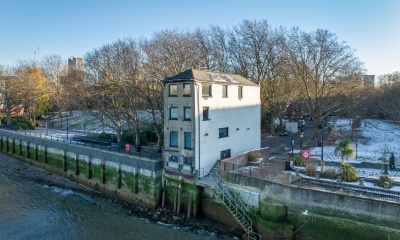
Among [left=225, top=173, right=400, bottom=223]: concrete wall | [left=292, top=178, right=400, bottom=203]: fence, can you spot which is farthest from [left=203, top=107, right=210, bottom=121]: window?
[left=292, top=178, right=400, bottom=203]: fence

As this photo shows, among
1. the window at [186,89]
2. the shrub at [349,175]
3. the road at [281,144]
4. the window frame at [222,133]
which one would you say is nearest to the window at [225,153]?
the window frame at [222,133]

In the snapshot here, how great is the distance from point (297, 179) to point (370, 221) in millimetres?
5023

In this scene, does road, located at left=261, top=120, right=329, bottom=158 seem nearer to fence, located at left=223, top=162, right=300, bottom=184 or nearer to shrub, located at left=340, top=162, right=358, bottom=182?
fence, located at left=223, top=162, right=300, bottom=184

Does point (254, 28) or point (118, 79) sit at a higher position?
point (254, 28)

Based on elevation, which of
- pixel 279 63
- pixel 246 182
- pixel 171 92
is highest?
pixel 279 63

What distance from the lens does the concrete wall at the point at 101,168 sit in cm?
2420

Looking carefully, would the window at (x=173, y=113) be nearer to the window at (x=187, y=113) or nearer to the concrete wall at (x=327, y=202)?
the window at (x=187, y=113)

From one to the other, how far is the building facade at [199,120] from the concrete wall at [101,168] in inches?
94.5

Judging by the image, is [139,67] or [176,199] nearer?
[176,199]

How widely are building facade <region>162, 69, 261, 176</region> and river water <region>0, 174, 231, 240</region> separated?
485 centimetres

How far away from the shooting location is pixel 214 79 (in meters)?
24.2

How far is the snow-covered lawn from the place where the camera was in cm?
2569

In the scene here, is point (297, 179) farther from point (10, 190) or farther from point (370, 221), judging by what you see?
point (10, 190)

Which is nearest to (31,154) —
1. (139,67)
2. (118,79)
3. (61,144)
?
(61,144)
